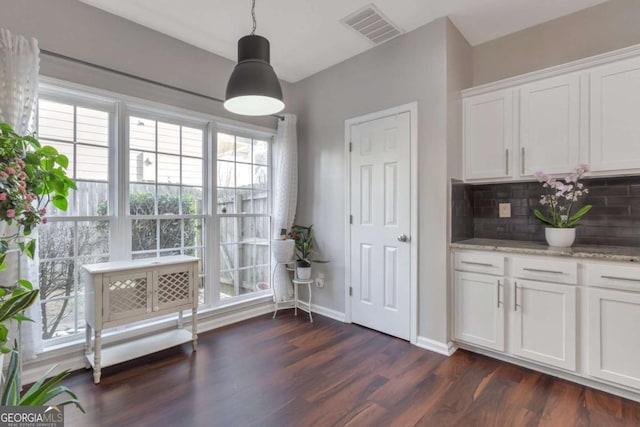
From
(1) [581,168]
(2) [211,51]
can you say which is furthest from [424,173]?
(2) [211,51]

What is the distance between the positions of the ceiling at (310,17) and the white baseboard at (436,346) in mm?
2801

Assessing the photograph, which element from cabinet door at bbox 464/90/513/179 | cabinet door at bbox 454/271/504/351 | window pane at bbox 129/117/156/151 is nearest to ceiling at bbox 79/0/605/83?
cabinet door at bbox 464/90/513/179

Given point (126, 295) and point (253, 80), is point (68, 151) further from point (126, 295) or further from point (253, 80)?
point (253, 80)

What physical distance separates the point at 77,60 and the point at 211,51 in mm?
1197

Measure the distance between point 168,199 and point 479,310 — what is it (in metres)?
2.97

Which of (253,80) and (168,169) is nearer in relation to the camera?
(253,80)

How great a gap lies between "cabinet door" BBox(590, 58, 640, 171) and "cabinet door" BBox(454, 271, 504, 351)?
117 cm

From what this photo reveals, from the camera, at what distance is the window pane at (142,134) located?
274cm

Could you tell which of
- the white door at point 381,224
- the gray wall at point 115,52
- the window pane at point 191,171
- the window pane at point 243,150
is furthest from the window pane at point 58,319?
the white door at point 381,224

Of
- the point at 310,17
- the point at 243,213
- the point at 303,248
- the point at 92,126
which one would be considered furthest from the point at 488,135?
the point at 92,126

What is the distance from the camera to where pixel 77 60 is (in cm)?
235

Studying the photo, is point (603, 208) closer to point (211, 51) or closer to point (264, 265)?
point (264, 265)

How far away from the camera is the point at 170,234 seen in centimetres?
298

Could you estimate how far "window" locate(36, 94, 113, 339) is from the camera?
7.72ft
